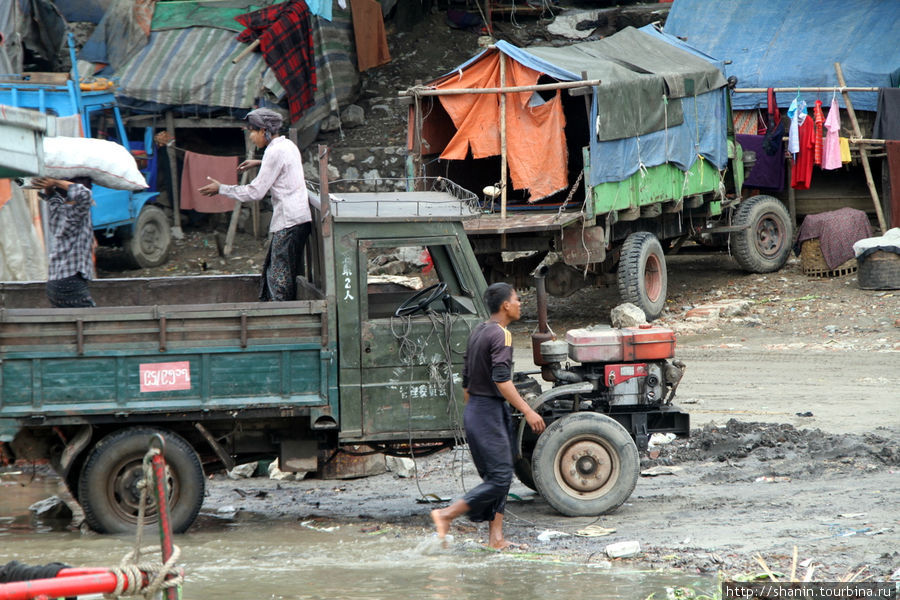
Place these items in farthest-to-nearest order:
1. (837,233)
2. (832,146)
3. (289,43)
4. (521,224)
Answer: (289,43)
(832,146)
(837,233)
(521,224)

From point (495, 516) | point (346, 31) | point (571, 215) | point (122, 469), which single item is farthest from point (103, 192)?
point (495, 516)

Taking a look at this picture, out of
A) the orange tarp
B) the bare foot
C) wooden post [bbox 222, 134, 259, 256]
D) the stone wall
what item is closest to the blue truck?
wooden post [bbox 222, 134, 259, 256]

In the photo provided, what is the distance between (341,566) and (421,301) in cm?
173

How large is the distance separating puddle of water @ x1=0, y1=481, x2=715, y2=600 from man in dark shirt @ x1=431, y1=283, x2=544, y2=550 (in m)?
0.32

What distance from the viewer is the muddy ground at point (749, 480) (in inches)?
247

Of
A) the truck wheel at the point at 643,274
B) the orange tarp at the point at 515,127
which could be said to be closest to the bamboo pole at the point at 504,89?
the orange tarp at the point at 515,127

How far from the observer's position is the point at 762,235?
653 inches

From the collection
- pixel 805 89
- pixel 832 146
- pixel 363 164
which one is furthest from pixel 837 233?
pixel 363 164

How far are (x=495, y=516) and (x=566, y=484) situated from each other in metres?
0.80

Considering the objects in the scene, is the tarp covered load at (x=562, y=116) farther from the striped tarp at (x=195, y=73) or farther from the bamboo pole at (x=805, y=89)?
the striped tarp at (x=195, y=73)

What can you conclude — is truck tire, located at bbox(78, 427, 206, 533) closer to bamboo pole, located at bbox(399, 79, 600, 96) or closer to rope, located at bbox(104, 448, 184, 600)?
rope, located at bbox(104, 448, 184, 600)

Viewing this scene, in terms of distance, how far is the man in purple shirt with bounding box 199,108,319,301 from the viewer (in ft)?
23.9

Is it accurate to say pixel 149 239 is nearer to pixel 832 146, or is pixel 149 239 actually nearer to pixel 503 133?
pixel 503 133

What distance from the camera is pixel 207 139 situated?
19.1 metres
